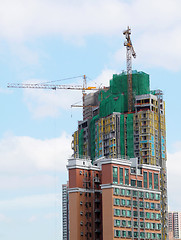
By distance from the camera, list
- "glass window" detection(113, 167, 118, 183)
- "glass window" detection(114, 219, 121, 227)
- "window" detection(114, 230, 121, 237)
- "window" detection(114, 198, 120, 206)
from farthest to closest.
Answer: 1. "glass window" detection(113, 167, 118, 183)
2. "window" detection(114, 198, 120, 206)
3. "glass window" detection(114, 219, 121, 227)
4. "window" detection(114, 230, 121, 237)

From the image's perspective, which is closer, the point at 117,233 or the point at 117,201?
the point at 117,233

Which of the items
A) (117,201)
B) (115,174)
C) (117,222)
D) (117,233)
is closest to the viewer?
(117,233)

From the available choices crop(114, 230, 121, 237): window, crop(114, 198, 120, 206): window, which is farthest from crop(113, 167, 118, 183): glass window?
crop(114, 230, 121, 237): window

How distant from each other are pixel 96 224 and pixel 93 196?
7436mm

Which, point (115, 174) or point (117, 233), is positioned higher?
point (115, 174)

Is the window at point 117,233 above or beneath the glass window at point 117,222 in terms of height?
beneath

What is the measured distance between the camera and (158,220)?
505 ft

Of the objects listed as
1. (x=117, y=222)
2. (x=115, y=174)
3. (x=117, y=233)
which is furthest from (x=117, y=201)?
(x=117, y=233)

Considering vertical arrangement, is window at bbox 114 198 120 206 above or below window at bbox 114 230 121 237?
above

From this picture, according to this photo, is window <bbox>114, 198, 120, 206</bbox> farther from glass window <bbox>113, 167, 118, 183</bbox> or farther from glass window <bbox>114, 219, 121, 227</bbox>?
glass window <bbox>113, 167, 118, 183</bbox>

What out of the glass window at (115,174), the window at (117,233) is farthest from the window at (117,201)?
the window at (117,233)

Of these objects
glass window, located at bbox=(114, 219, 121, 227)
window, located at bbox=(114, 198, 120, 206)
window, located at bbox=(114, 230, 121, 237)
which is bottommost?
window, located at bbox=(114, 230, 121, 237)

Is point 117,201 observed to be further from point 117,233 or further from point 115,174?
point 117,233

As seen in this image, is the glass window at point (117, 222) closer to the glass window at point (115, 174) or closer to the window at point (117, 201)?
the window at point (117, 201)
